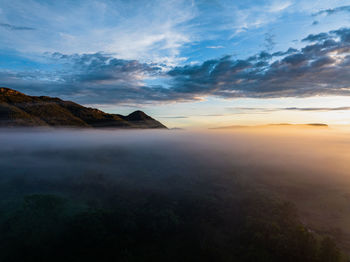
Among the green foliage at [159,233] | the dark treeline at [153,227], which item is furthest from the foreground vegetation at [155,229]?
the dark treeline at [153,227]

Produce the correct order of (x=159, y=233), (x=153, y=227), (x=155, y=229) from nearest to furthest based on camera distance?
(x=159, y=233)
(x=155, y=229)
(x=153, y=227)

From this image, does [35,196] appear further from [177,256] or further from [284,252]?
[284,252]

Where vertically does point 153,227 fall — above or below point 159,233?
above

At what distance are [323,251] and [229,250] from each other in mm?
16374

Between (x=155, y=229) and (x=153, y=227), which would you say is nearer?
(x=155, y=229)

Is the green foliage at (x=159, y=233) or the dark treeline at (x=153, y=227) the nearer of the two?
the green foliage at (x=159, y=233)

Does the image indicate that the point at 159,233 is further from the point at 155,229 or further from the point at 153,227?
the point at 153,227

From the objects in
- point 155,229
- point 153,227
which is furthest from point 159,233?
point 153,227

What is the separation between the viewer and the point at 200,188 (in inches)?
3671

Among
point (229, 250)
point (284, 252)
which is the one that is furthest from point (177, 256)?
point (284, 252)

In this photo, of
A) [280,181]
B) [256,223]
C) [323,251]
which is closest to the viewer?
[323,251]

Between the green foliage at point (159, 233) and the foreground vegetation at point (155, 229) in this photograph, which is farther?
the foreground vegetation at point (155, 229)

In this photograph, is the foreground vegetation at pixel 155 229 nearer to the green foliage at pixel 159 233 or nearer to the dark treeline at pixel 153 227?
the green foliage at pixel 159 233

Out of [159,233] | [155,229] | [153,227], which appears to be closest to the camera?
[159,233]
